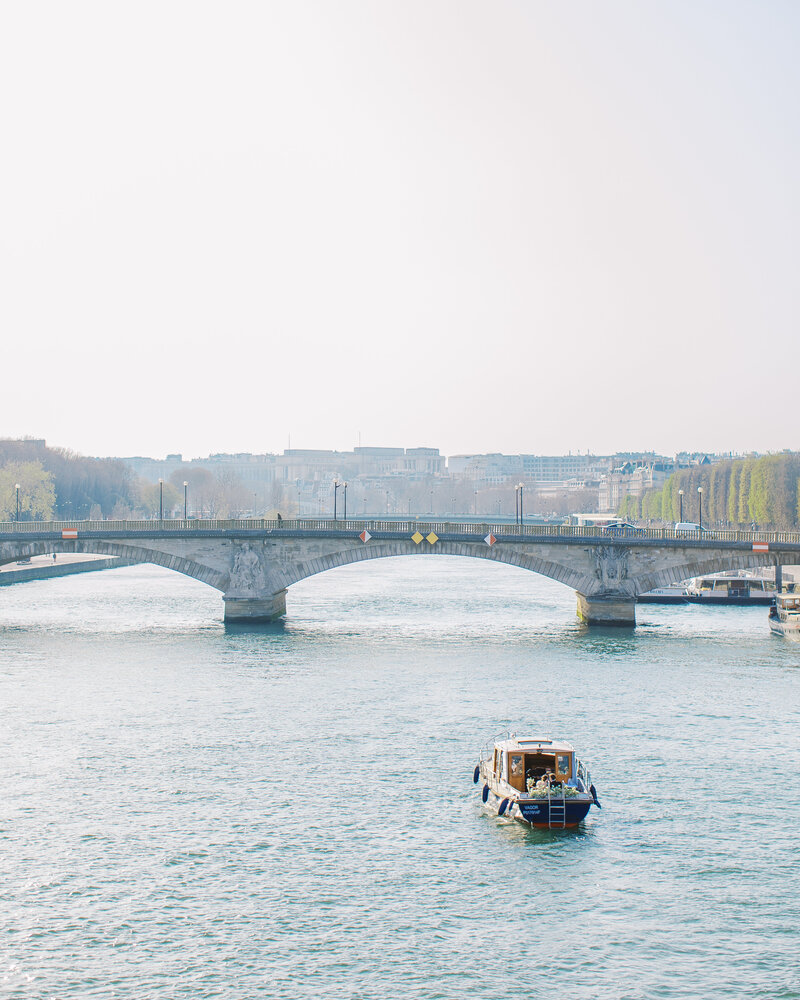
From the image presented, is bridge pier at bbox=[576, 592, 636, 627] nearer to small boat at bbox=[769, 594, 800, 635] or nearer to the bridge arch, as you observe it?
the bridge arch

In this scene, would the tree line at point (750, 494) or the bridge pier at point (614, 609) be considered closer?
the bridge pier at point (614, 609)

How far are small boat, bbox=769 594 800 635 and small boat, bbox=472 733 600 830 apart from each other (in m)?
37.5

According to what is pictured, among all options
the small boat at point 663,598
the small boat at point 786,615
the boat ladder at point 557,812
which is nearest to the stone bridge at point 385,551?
the small boat at point 786,615

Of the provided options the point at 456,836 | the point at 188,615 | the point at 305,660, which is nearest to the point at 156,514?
the point at 188,615

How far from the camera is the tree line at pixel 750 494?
14288cm

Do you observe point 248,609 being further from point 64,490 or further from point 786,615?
point 64,490

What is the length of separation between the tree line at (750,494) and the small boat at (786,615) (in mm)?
47337

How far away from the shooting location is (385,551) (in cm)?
7719

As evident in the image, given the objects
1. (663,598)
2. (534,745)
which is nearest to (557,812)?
(534,745)

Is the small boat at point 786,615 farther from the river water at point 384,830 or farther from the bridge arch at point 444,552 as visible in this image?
the bridge arch at point 444,552

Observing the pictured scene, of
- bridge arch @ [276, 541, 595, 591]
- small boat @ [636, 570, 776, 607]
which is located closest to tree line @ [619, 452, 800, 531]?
small boat @ [636, 570, 776, 607]

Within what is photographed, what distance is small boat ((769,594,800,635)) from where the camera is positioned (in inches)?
2874

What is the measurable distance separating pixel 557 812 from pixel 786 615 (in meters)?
44.1

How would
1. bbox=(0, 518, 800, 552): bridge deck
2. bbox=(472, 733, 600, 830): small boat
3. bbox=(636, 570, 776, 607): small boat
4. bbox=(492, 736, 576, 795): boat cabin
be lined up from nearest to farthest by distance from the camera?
1. bbox=(472, 733, 600, 830): small boat
2. bbox=(492, 736, 576, 795): boat cabin
3. bbox=(0, 518, 800, 552): bridge deck
4. bbox=(636, 570, 776, 607): small boat
